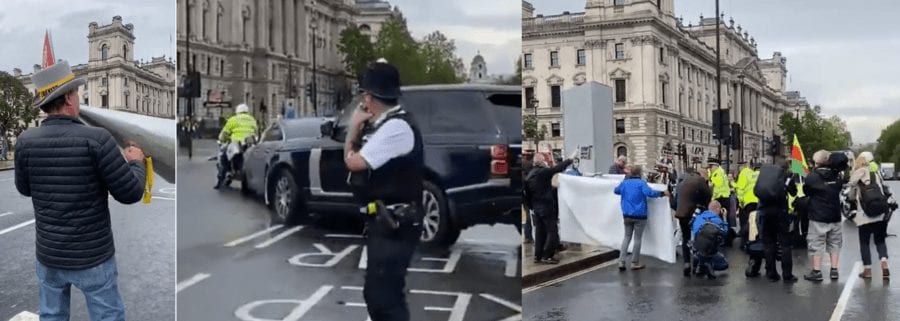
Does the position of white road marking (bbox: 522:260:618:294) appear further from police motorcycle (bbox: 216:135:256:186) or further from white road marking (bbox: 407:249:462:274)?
police motorcycle (bbox: 216:135:256:186)

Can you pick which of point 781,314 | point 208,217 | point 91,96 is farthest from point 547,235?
point 208,217

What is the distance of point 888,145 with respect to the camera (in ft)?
33.0

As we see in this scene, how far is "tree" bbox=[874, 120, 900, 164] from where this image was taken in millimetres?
9961

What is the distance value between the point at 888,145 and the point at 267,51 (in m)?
8.85

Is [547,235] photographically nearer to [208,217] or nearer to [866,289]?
[866,289]

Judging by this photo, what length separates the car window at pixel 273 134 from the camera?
112 inches

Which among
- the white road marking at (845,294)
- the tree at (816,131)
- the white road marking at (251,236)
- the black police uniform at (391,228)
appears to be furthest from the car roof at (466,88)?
the tree at (816,131)

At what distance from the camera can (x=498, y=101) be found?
10.3 ft

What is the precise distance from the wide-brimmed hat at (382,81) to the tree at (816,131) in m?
8.19

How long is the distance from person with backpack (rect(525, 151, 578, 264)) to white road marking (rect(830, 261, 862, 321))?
2.82 meters

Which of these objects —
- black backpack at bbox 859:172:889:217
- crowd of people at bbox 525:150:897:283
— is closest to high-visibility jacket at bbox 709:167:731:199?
crowd of people at bbox 525:150:897:283

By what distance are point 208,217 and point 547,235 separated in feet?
25.1

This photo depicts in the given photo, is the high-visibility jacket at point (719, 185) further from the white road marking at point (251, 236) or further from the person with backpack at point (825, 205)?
the white road marking at point (251, 236)

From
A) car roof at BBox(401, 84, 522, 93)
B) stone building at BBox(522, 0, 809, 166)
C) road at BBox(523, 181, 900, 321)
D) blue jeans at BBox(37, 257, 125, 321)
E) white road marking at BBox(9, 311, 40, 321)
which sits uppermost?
stone building at BBox(522, 0, 809, 166)
